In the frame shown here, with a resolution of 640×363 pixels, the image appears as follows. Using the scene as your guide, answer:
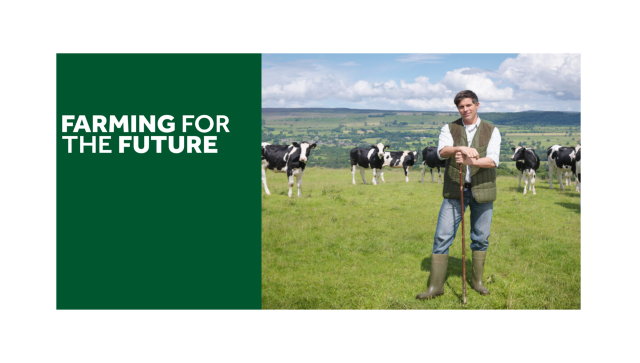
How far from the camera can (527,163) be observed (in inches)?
631

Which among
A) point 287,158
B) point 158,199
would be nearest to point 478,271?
point 158,199

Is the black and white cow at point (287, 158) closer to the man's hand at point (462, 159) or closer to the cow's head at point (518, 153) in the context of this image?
the cow's head at point (518, 153)

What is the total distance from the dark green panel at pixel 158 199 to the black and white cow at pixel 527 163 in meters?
12.0

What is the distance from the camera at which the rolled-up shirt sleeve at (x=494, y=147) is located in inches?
221

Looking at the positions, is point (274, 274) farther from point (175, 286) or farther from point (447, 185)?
point (447, 185)

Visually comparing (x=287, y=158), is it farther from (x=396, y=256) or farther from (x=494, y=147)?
(x=494, y=147)

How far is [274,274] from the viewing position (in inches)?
281

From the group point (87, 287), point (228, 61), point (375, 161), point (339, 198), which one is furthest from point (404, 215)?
point (375, 161)

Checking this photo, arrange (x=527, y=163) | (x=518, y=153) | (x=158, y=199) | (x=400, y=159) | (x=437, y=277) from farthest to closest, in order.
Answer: (x=400, y=159) < (x=518, y=153) < (x=527, y=163) < (x=158, y=199) < (x=437, y=277)

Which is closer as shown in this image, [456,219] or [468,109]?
[468,109]

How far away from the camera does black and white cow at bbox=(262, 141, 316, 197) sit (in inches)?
607

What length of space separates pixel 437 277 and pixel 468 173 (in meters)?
Result: 1.39

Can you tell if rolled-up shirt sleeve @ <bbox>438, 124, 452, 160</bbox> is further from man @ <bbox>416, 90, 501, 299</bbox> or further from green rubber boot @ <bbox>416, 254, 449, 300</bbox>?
green rubber boot @ <bbox>416, 254, 449, 300</bbox>

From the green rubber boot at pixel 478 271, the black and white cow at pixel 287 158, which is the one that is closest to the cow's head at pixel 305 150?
the black and white cow at pixel 287 158
